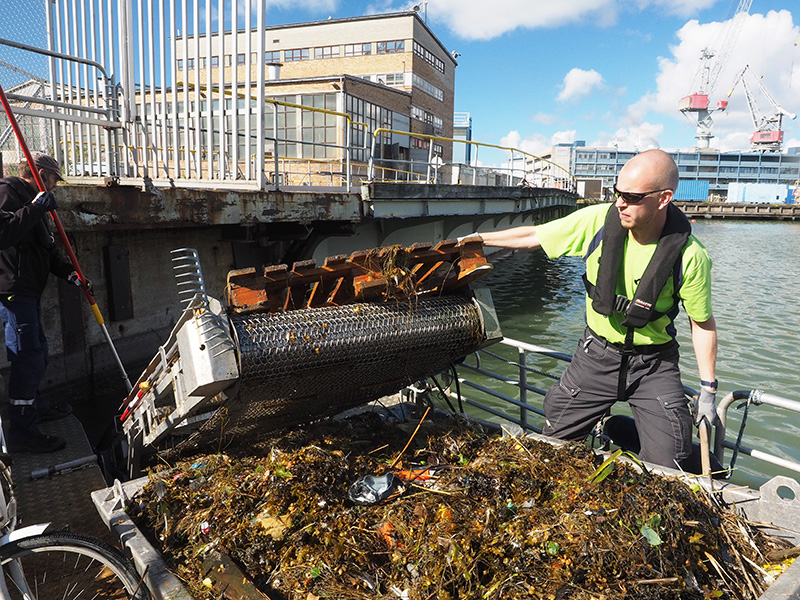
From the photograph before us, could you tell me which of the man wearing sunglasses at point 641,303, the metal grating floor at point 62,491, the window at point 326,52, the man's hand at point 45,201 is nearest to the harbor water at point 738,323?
the man wearing sunglasses at point 641,303

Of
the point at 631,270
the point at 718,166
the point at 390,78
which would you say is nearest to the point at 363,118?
the point at 390,78

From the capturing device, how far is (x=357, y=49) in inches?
1649

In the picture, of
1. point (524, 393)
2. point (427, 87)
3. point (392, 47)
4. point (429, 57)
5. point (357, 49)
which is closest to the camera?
point (524, 393)

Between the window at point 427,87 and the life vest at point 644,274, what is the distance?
4072cm

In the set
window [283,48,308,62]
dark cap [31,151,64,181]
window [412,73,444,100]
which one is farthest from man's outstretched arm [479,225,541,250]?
window [283,48,308,62]

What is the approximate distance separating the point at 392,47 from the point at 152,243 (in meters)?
39.3

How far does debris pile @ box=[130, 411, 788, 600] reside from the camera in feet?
6.93

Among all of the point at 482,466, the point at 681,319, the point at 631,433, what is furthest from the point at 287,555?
the point at 681,319

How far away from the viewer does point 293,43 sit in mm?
42781

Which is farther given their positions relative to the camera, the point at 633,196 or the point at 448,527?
the point at 633,196

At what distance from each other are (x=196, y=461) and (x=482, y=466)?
165 cm

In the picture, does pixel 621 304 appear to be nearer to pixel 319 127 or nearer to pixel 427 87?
pixel 319 127

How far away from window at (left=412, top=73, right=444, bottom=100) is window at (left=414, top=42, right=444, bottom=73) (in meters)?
1.76

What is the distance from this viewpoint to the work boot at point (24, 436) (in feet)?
13.5
